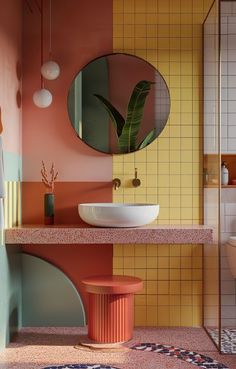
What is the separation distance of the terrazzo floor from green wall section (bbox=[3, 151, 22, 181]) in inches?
48.9

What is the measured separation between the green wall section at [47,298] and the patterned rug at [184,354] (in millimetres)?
732

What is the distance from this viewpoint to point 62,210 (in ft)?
15.7

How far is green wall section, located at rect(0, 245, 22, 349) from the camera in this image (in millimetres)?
4109

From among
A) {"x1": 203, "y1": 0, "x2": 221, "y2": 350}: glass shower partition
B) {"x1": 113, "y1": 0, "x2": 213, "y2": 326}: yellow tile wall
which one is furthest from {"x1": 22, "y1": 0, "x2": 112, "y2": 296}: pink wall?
{"x1": 203, "y1": 0, "x2": 221, "y2": 350}: glass shower partition

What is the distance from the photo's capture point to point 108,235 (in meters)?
4.22

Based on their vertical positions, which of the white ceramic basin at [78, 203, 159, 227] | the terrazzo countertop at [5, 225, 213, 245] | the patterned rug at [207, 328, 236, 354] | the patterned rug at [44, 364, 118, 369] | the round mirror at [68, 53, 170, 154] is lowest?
the patterned rug at [44, 364, 118, 369]

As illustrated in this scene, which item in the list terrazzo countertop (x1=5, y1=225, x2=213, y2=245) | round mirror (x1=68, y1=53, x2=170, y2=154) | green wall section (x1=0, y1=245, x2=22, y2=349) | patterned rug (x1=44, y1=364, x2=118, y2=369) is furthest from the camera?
round mirror (x1=68, y1=53, x2=170, y2=154)

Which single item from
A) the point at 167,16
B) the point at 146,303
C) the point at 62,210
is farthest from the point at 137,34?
the point at 146,303

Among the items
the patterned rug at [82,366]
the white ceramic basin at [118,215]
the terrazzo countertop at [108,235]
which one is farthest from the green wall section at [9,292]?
the white ceramic basin at [118,215]

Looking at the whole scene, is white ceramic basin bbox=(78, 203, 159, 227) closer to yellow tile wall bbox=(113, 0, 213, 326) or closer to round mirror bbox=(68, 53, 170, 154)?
yellow tile wall bbox=(113, 0, 213, 326)

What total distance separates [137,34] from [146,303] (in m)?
2.22

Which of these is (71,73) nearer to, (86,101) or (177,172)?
(86,101)

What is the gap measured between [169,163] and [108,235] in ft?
3.05

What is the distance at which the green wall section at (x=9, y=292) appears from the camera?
4109mm
